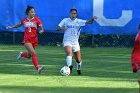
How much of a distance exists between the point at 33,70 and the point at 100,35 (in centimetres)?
1245

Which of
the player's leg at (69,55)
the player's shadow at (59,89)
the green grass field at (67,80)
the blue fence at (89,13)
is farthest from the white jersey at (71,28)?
the blue fence at (89,13)

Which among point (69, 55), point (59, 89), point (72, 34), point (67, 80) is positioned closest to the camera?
point (59, 89)

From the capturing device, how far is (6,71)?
13.7 metres

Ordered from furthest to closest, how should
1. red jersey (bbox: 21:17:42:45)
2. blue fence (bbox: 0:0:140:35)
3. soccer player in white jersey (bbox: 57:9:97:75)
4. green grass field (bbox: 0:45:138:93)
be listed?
blue fence (bbox: 0:0:140:35)
red jersey (bbox: 21:17:42:45)
soccer player in white jersey (bbox: 57:9:97:75)
green grass field (bbox: 0:45:138:93)

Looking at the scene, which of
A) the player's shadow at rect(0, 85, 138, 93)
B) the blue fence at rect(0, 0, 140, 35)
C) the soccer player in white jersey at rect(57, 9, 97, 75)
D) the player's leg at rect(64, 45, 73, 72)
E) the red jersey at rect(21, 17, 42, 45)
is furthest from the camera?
the blue fence at rect(0, 0, 140, 35)

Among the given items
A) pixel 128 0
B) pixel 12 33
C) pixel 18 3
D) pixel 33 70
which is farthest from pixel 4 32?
pixel 33 70

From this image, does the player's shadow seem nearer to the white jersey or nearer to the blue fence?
the white jersey

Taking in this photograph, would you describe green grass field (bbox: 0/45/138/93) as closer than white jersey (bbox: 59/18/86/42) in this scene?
Yes

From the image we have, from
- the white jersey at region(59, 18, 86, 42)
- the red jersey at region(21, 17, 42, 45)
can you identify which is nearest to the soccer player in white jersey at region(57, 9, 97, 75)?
the white jersey at region(59, 18, 86, 42)

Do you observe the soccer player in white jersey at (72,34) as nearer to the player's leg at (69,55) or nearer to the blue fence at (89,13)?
the player's leg at (69,55)

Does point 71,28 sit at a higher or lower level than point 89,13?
higher

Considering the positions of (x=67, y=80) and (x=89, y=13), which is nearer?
(x=67, y=80)

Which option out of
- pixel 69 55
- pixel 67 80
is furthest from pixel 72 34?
pixel 67 80

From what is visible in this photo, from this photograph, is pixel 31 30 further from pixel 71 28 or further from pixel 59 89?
pixel 59 89
